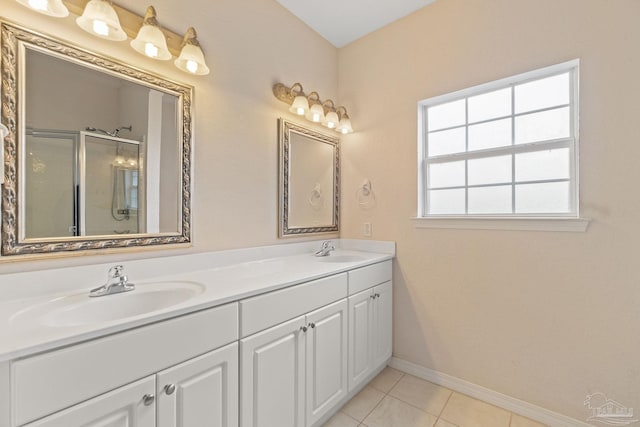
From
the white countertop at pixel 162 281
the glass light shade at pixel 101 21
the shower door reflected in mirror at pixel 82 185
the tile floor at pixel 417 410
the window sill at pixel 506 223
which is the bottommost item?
the tile floor at pixel 417 410

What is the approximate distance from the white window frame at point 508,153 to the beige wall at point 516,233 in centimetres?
5

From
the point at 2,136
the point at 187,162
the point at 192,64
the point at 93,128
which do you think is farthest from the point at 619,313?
the point at 2,136

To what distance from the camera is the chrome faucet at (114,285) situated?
3.68 ft

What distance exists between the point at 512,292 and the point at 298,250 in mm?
1449

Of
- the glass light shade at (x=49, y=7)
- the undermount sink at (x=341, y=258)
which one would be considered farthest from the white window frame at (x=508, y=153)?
the glass light shade at (x=49, y=7)

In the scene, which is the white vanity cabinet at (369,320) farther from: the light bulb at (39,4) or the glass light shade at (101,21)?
the light bulb at (39,4)

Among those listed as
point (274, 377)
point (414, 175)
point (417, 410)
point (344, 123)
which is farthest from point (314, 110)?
point (417, 410)

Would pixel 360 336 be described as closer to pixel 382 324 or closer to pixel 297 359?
pixel 382 324

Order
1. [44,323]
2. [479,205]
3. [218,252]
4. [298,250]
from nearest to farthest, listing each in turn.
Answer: [44,323] → [218,252] → [479,205] → [298,250]

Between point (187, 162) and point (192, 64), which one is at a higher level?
point (192, 64)

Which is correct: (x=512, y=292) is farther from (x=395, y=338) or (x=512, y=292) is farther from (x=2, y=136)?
(x=2, y=136)

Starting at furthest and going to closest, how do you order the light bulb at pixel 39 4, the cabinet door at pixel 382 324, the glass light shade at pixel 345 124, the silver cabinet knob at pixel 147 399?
1. the glass light shade at pixel 345 124
2. the cabinet door at pixel 382 324
3. the light bulb at pixel 39 4
4. the silver cabinet knob at pixel 147 399

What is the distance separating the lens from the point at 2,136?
98 cm

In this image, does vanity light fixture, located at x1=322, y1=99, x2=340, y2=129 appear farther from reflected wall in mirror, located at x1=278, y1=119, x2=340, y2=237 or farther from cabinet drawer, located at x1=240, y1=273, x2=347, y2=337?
cabinet drawer, located at x1=240, y1=273, x2=347, y2=337
